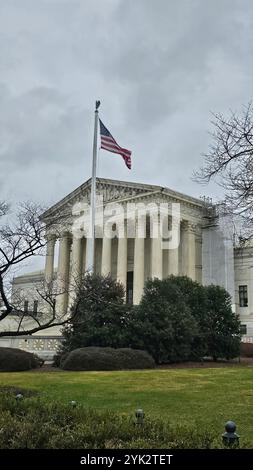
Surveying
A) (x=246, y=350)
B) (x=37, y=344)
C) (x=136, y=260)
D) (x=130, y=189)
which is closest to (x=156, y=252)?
(x=136, y=260)

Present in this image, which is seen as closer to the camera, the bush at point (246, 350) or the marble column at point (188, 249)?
the bush at point (246, 350)

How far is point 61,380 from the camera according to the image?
1655cm

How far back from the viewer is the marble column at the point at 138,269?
2265 inches

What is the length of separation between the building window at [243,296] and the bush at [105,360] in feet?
143

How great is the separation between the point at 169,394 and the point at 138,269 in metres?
45.8

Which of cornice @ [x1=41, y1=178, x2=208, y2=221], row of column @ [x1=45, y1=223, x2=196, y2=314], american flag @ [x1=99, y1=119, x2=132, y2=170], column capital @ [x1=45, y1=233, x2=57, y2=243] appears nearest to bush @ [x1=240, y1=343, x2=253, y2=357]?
row of column @ [x1=45, y1=223, x2=196, y2=314]

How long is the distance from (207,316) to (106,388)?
18657mm

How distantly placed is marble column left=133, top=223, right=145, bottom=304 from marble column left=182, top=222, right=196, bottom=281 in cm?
676

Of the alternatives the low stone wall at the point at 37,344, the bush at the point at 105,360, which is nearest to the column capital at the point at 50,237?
the bush at the point at 105,360

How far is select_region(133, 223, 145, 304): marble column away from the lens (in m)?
57.5

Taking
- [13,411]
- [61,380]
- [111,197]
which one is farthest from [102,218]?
[13,411]

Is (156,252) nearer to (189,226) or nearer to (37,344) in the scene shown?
(189,226)

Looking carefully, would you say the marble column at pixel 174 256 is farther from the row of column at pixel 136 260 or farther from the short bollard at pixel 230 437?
the short bollard at pixel 230 437

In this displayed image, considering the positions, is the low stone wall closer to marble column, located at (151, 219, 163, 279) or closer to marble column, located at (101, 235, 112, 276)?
marble column, located at (151, 219, 163, 279)
